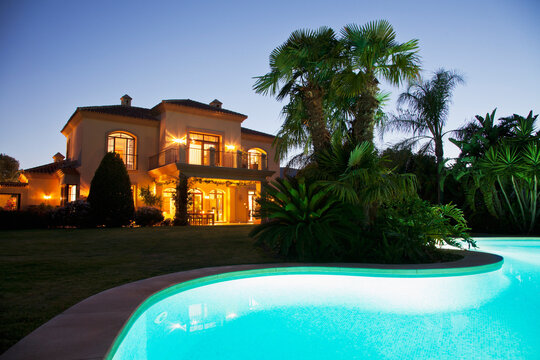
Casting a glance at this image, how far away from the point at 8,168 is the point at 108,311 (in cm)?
5668

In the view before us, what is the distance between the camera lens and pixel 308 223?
6.83 meters

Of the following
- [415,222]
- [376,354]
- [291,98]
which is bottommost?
[376,354]

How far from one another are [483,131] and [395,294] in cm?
1341

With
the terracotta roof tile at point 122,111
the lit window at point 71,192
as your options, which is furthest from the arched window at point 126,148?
the lit window at point 71,192

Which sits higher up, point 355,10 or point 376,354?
point 355,10

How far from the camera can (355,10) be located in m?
13.7

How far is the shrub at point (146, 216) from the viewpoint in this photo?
49.6ft

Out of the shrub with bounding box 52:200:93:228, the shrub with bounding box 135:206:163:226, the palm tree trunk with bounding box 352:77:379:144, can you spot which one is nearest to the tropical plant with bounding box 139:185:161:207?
the shrub with bounding box 135:206:163:226

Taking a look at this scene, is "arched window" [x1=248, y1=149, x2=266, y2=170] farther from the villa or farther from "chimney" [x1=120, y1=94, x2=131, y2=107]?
"chimney" [x1=120, y1=94, x2=131, y2=107]

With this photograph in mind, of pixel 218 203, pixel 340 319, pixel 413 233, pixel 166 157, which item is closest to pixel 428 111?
pixel 413 233

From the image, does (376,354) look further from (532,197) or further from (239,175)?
(239,175)

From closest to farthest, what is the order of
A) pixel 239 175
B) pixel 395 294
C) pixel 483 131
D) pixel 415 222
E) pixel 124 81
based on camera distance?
pixel 395 294 → pixel 415 222 → pixel 483 131 → pixel 239 175 → pixel 124 81

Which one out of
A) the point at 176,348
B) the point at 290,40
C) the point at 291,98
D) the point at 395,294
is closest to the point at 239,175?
the point at 291,98

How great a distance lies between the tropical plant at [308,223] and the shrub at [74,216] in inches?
388
